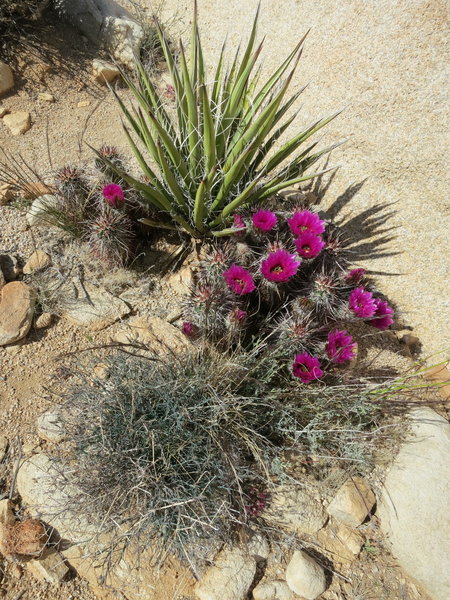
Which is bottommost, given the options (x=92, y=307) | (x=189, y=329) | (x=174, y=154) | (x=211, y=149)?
(x=92, y=307)

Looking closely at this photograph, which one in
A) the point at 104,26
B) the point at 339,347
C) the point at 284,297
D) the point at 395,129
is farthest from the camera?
the point at 104,26

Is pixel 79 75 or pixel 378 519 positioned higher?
pixel 79 75

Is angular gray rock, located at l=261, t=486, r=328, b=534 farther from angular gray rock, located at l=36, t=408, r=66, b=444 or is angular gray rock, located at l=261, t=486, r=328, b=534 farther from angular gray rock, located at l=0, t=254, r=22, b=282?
angular gray rock, located at l=0, t=254, r=22, b=282

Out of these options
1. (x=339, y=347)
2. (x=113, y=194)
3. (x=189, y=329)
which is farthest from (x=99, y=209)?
(x=339, y=347)

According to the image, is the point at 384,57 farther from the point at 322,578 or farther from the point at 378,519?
the point at 322,578

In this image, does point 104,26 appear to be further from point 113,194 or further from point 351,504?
point 351,504

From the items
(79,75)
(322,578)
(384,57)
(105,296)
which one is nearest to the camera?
(322,578)

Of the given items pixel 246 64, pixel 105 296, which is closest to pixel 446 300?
pixel 246 64
